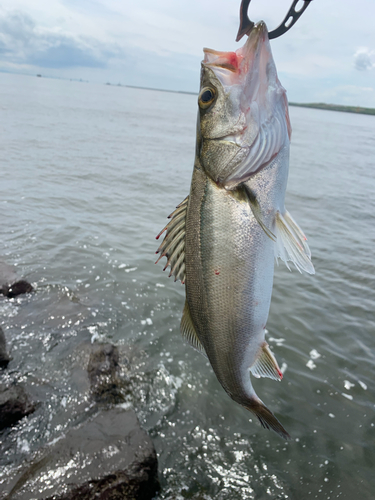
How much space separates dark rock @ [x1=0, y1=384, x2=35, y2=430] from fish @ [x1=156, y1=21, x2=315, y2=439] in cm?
413

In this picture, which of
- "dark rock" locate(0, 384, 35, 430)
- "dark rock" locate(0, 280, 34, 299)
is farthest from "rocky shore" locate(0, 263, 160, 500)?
"dark rock" locate(0, 280, 34, 299)

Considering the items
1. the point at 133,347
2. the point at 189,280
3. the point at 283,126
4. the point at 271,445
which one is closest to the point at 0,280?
the point at 133,347

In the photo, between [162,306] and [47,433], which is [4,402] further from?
[162,306]

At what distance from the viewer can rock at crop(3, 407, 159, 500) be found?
13.0 ft

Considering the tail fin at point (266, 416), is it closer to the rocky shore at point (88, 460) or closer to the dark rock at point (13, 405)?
the rocky shore at point (88, 460)

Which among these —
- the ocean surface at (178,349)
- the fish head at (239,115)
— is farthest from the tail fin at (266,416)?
the ocean surface at (178,349)

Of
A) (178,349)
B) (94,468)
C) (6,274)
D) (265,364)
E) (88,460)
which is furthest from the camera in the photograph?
(6,274)

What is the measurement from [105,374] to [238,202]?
16.0 feet

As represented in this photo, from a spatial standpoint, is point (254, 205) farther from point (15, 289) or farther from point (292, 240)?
point (15, 289)

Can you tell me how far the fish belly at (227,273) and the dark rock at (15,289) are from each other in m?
7.12

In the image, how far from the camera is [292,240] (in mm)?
2375

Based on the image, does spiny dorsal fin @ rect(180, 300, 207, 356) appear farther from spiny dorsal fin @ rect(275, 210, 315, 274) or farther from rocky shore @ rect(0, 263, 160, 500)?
rocky shore @ rect(0, 263, 160, 500)

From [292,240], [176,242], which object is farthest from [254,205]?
[176,242]

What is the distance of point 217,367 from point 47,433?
391 centimetres
